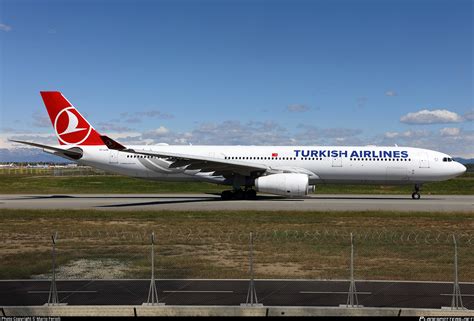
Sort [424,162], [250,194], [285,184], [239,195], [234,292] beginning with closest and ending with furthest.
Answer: [234,292]
[285,184]
[424,162]
[239,195]
[250,194]

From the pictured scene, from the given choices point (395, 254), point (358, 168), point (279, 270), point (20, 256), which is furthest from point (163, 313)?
point (358, 168)

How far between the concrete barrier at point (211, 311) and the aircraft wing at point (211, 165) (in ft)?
73.8

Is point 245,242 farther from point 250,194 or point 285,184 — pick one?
point 250,194

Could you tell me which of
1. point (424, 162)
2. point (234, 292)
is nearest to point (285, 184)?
point (424, 162)

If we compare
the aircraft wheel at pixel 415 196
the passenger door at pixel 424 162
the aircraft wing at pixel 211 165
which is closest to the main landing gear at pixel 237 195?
the aircraft wing at pixel 211 165

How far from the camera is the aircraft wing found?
31.7 metres

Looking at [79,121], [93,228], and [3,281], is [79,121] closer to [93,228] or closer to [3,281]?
[93,228]

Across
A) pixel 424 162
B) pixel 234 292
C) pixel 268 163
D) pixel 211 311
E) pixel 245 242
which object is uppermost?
pixel 424 162

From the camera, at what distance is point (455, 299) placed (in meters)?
9.45

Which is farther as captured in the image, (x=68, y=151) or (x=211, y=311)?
(x=68, y=151)

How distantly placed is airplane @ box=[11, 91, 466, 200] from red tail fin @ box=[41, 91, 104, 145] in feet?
0.24

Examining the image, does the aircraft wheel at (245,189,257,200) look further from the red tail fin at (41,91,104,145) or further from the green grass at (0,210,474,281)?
the red tail fin at (41,91,104,145)

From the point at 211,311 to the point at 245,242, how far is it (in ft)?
24.3

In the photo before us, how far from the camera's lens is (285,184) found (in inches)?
1228
